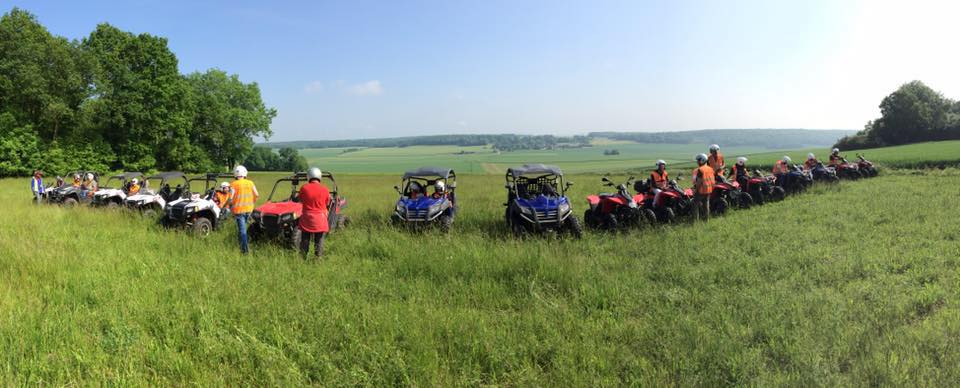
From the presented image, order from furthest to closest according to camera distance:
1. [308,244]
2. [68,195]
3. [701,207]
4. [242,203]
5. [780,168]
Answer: [68,195] → [780,168] → [701,207] → [242,203] → [308,244]

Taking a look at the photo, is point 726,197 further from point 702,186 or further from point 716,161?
point 702,186

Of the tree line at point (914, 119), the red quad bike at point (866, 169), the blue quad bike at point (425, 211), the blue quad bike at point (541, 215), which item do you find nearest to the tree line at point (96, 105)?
the blue quad bike at point (425, 211)

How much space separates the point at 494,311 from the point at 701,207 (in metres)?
7.54

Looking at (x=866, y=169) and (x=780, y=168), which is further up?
(x=780, y=168)

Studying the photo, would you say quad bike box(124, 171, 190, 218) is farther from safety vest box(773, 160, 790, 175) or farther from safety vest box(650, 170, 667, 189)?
safety vest box(773, 160, 790, 175)

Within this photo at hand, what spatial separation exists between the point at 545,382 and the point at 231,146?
53.4 meters

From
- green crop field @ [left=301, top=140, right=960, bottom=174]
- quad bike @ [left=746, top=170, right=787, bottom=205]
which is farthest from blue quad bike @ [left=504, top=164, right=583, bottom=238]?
green crop field @ [left=301, top=140, right=960, bottom=174]

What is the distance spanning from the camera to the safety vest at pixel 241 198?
7492 mm

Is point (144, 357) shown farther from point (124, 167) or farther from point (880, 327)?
point (124, 167)

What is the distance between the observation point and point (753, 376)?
308 centimetres

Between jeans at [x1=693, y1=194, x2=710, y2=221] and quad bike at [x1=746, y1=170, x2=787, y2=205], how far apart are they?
3.21 metres

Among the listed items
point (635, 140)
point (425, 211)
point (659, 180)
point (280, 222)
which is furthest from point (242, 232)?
point (635, 140)

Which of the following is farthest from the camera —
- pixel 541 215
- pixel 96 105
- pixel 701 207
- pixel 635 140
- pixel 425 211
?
pixel 635 140

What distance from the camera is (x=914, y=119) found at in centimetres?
4503
